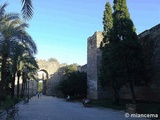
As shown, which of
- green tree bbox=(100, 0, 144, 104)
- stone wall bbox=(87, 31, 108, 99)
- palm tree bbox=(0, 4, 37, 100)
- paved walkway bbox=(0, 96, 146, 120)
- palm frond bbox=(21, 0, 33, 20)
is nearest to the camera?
palm frond bbox=(21, 0, 33, 20)

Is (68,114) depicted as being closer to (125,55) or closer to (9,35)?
(125,55)

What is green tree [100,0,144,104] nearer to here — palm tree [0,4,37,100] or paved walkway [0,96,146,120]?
paved walkway [0,96,146,120]

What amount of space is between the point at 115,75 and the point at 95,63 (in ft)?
43.5

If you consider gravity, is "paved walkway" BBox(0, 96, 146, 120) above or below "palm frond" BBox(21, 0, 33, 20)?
below

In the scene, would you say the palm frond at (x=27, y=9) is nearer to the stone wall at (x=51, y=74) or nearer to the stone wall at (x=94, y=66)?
the stone wall at (x=94, y=66)

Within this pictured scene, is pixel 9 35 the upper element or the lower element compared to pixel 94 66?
upper

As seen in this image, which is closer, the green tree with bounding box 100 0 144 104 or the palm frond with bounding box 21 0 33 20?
the palm frond with bounding box 21 0 33 20

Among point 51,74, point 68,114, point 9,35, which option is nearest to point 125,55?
point 68,114

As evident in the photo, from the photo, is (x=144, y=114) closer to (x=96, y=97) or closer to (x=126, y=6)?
(x=126, y=6)

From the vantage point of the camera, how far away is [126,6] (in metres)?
20.8

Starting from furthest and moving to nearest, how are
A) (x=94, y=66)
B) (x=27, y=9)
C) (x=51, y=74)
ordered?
1. (x=51, y=74)
2. (x=94, y=66)
3. (x=27, y=9)

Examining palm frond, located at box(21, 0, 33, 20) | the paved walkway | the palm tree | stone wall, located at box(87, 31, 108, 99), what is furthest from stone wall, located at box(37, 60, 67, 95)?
palm frond, located at box(21, 0, 33, 20)

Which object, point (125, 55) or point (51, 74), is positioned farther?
point (51, 74)

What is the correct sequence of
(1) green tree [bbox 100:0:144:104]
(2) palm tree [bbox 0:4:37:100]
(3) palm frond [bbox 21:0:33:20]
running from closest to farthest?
1. (3) palm frond [bbox 21:0:33:20]
2. (2) palm tree [bbox 0:4:37:100]
3. (1) green tree [bbox 100:0:144:104]
